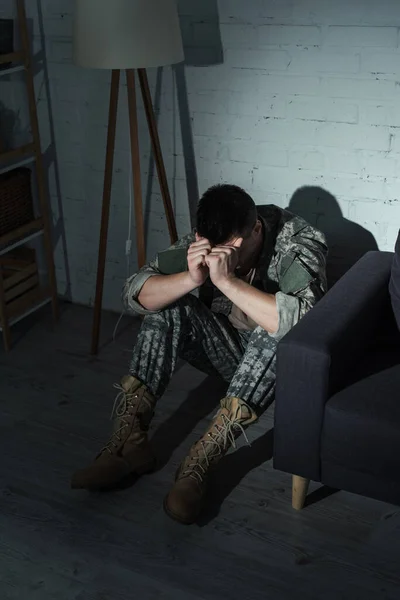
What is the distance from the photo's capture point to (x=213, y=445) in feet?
7.72

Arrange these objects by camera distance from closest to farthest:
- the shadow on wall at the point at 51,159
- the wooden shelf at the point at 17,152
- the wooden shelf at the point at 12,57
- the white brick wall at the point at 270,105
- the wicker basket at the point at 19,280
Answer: the white brick wall at the point at 270,105
the wooden shelf at the point at 12,57
the wooden shelf at the point at 17,152
the shadow on wall at the point at 51,159
the wicker basket at the point at 19,280

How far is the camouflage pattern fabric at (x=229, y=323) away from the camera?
7.72 ft

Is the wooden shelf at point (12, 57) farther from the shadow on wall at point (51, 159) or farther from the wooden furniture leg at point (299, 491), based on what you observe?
the wooden furniture leg at point (299, 491)

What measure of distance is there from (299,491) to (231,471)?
287mm

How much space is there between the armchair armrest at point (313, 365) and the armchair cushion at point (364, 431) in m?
0.03

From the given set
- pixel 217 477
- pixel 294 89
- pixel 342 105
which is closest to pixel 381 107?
pixel 342 105

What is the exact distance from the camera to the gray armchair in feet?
A: 6.61

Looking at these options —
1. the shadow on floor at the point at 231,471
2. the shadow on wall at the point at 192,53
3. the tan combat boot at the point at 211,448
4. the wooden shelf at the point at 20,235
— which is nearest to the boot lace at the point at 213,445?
the tan combat boot at the point at 211,448

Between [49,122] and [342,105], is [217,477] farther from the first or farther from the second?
[49,122]

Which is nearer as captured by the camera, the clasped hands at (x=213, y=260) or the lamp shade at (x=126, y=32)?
the clasped hands at (x=213, y=260)

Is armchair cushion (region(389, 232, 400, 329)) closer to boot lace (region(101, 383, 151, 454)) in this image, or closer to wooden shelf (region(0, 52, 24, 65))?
boot lace (region(101, 383, 151, 454))

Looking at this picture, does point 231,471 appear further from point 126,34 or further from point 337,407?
point 126,34

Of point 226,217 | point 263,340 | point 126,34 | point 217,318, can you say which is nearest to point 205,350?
point 217,318

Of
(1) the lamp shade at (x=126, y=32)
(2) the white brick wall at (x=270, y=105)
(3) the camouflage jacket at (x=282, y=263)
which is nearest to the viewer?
(3) the camouflage jacket at (x=282, y=263)
